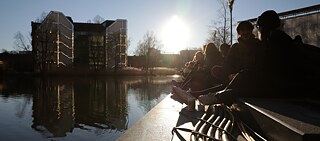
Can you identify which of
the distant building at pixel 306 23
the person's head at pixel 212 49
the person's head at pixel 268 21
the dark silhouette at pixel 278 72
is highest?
the distant building at pixel 306 23

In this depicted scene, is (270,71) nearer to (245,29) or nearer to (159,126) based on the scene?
(245,29)

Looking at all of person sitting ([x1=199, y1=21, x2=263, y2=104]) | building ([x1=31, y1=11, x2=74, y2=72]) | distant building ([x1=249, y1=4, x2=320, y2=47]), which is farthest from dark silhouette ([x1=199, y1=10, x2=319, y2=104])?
building ([x1=31, y1=11, x2=74, y2=72])

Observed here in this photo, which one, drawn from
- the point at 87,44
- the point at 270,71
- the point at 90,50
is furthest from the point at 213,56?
the point at 87,44

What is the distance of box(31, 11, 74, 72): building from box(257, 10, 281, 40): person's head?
53.2 m

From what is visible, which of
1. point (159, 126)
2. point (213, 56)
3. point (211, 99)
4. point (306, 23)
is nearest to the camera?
point (211, 99)

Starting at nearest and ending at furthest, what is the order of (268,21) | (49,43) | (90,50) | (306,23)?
1. (268,21)
2. (306,23)
3. (49,43)
4. (90,50)

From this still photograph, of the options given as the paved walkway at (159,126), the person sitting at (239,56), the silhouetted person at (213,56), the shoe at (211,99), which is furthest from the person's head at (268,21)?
the silhouetted person at (213,56)

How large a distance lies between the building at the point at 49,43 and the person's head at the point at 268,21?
53.2m

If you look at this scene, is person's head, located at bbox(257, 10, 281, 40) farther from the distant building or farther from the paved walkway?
the distant building

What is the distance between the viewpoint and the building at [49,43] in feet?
177

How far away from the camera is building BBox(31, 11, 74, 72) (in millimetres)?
53872

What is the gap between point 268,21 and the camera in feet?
10.2

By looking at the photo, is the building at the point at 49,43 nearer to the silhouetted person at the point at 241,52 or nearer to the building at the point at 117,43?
the building at the point at 117,43

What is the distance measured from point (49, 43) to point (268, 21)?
185 feet
